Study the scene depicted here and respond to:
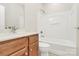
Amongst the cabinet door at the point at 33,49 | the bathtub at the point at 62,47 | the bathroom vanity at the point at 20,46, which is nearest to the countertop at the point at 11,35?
the bathroom vanity at the point at 20,46

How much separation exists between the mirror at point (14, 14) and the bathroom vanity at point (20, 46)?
0.45 feet

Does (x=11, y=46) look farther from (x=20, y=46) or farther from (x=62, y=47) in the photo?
(x=62, y=47)

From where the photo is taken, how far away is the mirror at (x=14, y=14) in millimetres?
1303

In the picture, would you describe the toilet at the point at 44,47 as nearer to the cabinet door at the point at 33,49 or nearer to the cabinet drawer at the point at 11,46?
the cabinet door at the point at 33,49

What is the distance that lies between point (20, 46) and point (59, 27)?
0.48 meters

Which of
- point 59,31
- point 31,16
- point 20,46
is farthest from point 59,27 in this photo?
point 20,46

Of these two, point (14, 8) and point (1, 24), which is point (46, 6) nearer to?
point (14, 8)

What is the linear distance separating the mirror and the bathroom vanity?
14 centimetres

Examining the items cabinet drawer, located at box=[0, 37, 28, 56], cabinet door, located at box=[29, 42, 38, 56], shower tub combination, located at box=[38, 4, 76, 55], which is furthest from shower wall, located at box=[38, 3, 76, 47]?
cabinet drawer, located at box=[0, 37, 28, 56]

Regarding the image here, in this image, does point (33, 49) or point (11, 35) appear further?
point (33, 49)

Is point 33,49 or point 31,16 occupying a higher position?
point 31,16

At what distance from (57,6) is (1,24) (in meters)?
0.63

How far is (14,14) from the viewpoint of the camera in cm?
132

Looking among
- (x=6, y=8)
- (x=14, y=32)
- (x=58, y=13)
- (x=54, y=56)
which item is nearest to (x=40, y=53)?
(x=54, y=56)
